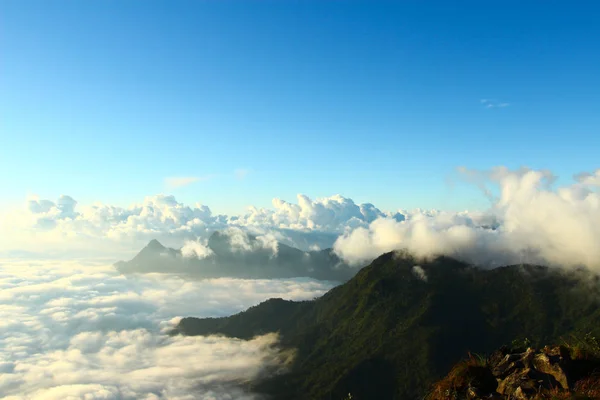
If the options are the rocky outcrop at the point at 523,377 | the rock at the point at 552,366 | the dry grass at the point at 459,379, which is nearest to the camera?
the rocky outcrop at the point at 523,377

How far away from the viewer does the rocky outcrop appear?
4288cm

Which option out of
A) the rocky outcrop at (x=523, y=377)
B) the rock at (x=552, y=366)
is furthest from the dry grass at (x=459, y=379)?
the rock at (x=552, y=366)

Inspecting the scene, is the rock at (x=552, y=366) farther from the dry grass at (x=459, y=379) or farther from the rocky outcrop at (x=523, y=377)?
the dry grass at (x=459, y=379)

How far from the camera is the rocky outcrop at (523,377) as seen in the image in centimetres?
4288

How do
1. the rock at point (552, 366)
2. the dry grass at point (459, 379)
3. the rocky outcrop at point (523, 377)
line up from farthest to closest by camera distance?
the dry grass at point (459, 379)
the rock at point (552, 366)
the rocky outcrop at point (523, 377)

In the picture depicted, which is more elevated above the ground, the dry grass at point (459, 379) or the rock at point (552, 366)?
the rock at point (552, 366)

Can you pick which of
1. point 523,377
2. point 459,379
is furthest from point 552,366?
point 459,379

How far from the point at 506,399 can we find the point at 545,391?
4167 mm

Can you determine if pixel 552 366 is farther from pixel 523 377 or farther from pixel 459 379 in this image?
pixel 459 379

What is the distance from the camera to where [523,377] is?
45438mm

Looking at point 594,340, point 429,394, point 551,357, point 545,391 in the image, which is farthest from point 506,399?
point 594,340

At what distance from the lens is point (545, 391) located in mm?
41625

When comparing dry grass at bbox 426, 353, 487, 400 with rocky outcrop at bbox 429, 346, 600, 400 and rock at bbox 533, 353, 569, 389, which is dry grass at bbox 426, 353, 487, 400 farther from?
rock at bbox 533, 353, 569, 389

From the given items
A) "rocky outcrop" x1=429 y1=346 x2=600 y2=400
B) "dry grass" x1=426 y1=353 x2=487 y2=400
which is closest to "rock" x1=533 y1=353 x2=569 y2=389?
"rocky outcrop" x1=429 y1=346 x2=600 y2=400
